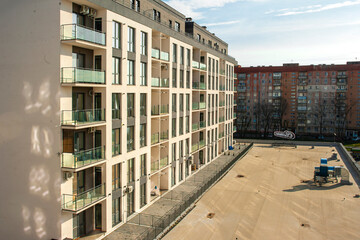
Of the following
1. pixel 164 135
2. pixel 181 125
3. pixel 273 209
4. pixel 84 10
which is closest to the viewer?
pixel 84 10

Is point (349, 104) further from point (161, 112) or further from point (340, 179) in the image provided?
point (161, 112)

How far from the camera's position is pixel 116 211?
20.6m

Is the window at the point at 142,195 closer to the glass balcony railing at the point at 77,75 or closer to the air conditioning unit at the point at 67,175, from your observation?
Answer: the air conditioning unit at the point at 67,175

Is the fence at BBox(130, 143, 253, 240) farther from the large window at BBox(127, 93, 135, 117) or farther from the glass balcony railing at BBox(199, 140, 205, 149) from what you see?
the large window at BBox(127, 93, 135, 117)

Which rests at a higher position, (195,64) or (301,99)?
(195,64)

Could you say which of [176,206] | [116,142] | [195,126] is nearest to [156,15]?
[195,126]

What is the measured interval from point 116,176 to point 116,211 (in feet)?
7.47

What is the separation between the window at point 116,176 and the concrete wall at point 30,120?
4286mm

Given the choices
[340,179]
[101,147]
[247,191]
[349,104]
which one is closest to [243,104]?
[349,104]

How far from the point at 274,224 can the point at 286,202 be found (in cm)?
536

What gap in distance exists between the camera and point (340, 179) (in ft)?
114

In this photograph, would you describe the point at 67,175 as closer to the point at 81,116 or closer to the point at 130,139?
the point at 81,116

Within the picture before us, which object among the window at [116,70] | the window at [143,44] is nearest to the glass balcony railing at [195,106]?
the window at [143,44]

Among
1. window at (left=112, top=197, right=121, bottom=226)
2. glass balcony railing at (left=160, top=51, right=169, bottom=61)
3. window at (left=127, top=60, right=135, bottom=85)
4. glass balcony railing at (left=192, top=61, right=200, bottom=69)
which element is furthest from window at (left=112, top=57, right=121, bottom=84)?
glass balcony railing at (left=192, top=61, right=200, bottom=69)
